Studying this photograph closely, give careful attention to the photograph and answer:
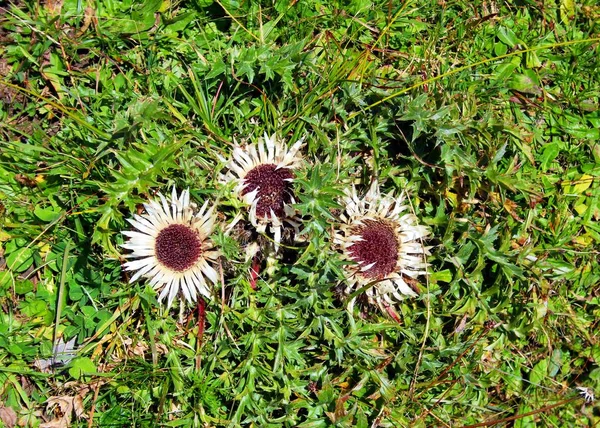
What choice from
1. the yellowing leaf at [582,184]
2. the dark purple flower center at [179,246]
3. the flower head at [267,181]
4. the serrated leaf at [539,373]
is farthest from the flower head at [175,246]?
the yellowing leaf at [582,184]

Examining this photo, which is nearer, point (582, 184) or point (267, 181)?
point (267, 181)

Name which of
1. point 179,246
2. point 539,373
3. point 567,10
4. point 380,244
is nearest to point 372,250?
point 380,244

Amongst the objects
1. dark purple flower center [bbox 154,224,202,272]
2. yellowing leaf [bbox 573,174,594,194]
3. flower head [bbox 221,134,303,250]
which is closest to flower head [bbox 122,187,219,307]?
dark purple flower center [bbox 154,224,202,272]

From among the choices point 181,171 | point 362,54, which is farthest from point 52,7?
point 362,54

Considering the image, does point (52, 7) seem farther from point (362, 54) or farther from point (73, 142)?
point (362, 54)

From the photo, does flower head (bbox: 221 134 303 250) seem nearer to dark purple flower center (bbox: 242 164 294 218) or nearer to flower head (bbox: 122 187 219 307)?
dark purple flower center (bbox: 242 164 294 218)

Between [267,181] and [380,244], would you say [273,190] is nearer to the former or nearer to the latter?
[267,181]
